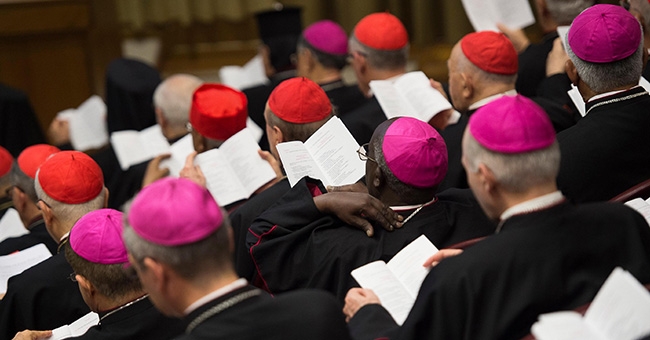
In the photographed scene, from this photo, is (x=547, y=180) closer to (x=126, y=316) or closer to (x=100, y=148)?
(x=126, y=316)

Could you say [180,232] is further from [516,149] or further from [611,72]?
[611,72]

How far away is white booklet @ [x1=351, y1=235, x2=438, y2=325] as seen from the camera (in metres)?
2.82

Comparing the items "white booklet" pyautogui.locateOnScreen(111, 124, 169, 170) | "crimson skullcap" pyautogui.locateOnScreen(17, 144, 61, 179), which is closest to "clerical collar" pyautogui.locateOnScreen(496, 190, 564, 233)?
"crimson skullcap" pyautogui.locateOnScreen(17, 144, 61, 179)

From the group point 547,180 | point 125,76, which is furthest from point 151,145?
point 547,180

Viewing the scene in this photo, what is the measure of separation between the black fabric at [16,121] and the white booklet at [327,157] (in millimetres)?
4377

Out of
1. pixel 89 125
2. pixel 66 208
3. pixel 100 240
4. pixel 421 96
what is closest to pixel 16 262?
pixel 66 208

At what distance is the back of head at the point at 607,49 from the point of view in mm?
3531

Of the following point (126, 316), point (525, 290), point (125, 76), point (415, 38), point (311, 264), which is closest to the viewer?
point (525, 290)

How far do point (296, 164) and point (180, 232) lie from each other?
1460 mm

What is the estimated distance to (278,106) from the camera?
13.3 feet

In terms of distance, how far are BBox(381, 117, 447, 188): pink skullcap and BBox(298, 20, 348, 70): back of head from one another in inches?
123

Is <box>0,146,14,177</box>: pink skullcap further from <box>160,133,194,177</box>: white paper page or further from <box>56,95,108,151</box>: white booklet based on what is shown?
<box>56,95,108,151</box>: white booklet

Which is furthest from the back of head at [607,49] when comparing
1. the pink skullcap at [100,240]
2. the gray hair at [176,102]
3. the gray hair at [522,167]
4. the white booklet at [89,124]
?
the white booklet at [89,124]

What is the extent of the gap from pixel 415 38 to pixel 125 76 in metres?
3.10
